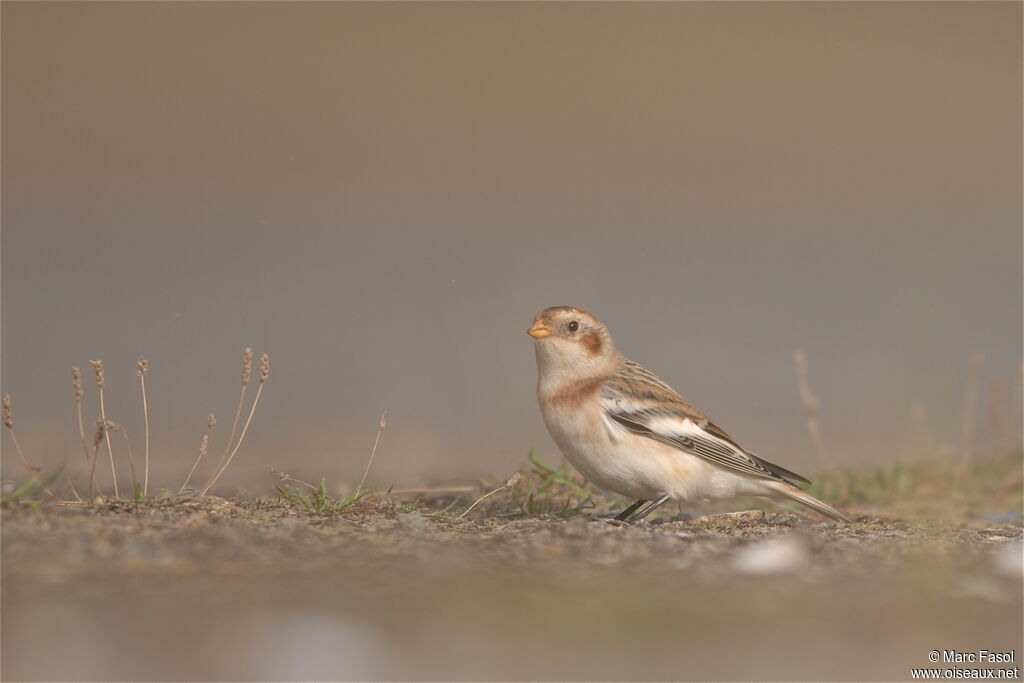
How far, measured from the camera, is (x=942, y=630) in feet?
12.0

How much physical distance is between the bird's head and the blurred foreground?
0.79m

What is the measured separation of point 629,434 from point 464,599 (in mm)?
2050

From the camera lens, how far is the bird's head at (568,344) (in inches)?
237

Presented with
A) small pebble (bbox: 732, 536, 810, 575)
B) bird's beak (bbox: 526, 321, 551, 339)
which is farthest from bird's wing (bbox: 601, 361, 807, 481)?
small pebble (bbox: 732, 536, 810, 575)

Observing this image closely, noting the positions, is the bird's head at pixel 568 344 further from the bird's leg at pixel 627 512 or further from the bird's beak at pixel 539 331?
the bird's leg at pixel 627 512

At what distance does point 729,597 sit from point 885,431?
563 cm

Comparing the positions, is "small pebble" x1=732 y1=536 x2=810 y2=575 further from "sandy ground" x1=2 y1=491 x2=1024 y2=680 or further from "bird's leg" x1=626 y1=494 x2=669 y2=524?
"bird's leg" x1=626 y1=494 x2=669 y2=524

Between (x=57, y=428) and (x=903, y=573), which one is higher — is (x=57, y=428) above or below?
above

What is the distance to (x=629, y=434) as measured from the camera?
5.72 meters

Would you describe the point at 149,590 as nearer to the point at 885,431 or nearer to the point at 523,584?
the point at 523,584

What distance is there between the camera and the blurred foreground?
3281mm

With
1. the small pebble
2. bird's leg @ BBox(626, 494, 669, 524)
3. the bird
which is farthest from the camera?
bird's leg @ BBox(626, 494, 669, 524)

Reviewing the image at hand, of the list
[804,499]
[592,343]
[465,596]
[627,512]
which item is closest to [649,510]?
[627,512]

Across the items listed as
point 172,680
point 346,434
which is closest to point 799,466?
point 346,434
